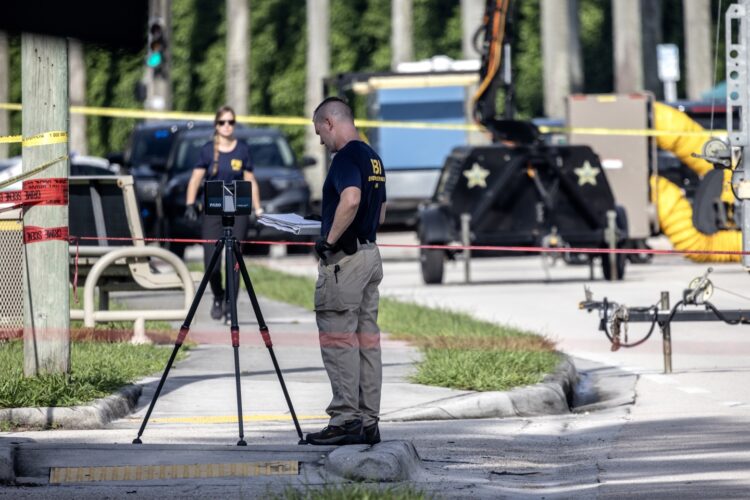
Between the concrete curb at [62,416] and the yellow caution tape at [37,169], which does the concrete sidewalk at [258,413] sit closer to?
the concrete curb at [62,416]

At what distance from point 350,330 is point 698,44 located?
38336 millimetres

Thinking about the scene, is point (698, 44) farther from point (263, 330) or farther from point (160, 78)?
point (263, 330)

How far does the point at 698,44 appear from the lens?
4344 centimetres

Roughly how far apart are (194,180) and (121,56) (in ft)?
39.4

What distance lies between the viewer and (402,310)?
14289 millimetres

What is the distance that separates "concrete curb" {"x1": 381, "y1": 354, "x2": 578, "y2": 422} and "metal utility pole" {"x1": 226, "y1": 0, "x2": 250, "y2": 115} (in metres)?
40.6

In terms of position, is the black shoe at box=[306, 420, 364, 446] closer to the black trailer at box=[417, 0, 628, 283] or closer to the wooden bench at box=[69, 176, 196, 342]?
the wooden bench at box=[69, 176, 196, 342]

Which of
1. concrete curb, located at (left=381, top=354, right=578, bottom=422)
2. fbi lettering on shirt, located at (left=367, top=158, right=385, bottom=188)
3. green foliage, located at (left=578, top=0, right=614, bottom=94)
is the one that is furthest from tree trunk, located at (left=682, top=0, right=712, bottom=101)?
fbi lettering on shirt, located at (left=367, top=158, right=385, bottom=188)

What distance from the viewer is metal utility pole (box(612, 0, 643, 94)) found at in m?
39.1

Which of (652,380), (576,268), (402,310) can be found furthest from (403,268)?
(652,380)

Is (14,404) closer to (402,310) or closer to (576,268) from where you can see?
(402,310)

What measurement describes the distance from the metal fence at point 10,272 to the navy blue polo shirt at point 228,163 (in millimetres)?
3615

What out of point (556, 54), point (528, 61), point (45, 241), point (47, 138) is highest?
point (528, 61)

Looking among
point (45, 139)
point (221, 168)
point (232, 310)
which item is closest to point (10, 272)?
point (45, 139)
